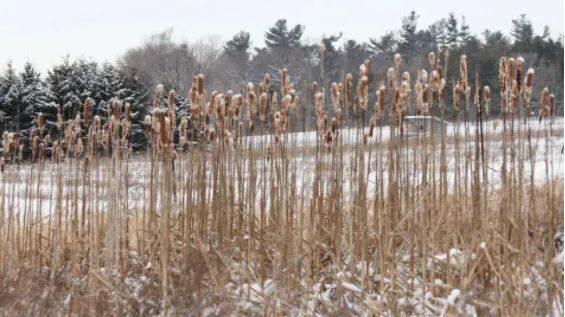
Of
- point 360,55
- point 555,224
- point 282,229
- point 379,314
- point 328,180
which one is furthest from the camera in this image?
point 360,55

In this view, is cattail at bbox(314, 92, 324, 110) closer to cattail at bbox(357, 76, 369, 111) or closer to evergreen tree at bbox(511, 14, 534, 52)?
cattail at bbox(357, 76, 369, 111)

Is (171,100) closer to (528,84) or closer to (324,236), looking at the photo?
(324,236)

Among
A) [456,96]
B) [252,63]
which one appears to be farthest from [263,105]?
[252,63]

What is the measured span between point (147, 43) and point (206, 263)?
17701 millimetres

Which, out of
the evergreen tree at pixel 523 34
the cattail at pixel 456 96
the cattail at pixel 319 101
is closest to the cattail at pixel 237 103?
the cattail at pixel 319 101

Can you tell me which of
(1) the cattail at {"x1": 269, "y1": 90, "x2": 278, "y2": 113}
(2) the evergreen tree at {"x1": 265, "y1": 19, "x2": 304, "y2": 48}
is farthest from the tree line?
(1) the cattail at {"x1": 269, "y1": 90, "x2": 278, "y2": 113}

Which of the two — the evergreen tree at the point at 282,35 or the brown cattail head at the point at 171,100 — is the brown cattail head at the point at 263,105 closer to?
the brown cattail head at the point at 171,100

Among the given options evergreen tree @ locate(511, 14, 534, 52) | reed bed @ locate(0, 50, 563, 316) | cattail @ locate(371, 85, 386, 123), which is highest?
evergreen tree @ locate(511, 14, 534, 52)

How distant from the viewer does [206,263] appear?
195cm

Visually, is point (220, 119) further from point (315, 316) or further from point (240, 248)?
point (315, 316)

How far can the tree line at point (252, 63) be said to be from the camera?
790 centimetres

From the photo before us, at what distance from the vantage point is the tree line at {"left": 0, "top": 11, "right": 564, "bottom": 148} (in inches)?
311

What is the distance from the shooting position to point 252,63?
48.4 feet

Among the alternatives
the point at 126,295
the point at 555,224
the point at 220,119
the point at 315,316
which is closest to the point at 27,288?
the point at 126,295
